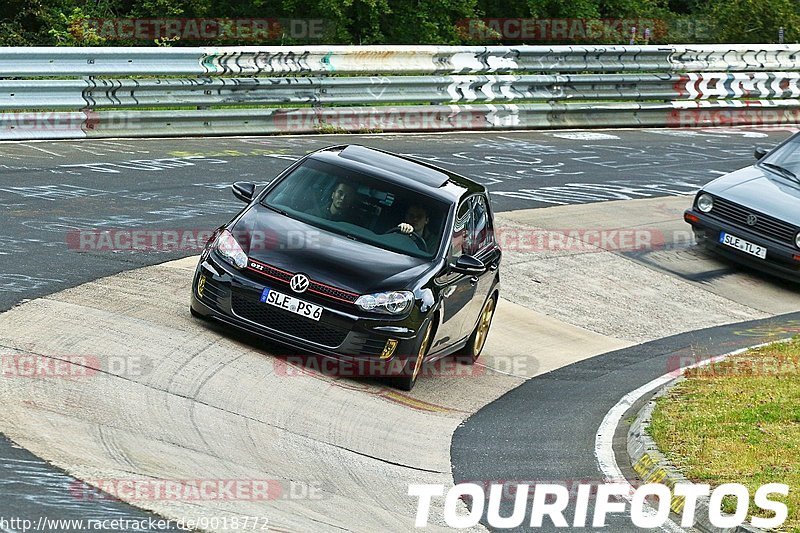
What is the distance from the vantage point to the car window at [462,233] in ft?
35.4

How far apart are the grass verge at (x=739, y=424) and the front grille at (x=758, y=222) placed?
127 inches

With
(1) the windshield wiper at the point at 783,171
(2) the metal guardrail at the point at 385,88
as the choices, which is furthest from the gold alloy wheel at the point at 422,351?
(2) the metal guardrail at the point at 385,88

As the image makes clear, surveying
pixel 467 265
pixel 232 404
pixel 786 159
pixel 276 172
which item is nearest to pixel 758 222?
pixel 786 159

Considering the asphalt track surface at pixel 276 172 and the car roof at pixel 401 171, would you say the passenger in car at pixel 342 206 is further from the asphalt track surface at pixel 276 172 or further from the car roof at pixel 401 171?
the asphalt track surface at pixel 276 172

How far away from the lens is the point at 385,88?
21844mm

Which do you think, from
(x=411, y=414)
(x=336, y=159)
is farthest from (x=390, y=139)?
(x=411, y=414)

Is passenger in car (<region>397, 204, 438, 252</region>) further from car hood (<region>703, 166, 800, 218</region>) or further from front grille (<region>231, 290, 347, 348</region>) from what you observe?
car hood (<region>703, 166, 800, 218</region>)

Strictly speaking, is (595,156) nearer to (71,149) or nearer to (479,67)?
(479,67)

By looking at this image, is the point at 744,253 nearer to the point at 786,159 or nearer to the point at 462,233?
the point at 786,159

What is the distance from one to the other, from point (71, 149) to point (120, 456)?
10314 millimetres

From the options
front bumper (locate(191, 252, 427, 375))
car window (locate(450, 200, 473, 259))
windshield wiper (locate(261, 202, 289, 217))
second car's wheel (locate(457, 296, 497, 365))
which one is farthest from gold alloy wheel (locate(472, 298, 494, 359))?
windshield wiper (locate(261, 202, 289, 217))

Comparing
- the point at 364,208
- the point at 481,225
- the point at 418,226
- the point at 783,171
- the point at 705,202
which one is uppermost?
the point at 364,208

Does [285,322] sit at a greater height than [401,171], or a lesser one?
lesser

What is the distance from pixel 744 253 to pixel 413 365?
23.5 ft
